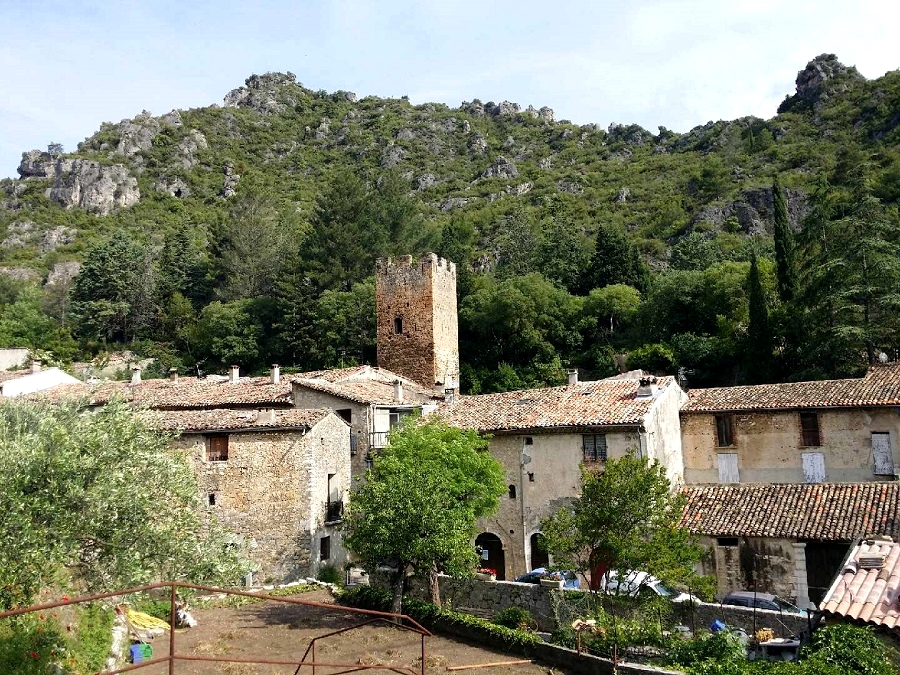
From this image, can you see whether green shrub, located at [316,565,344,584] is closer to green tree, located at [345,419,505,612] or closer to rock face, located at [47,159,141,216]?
green tree, located at [345,419,505,612]

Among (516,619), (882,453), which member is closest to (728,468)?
(882,453)

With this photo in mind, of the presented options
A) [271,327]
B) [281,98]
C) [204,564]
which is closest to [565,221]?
[271,327]

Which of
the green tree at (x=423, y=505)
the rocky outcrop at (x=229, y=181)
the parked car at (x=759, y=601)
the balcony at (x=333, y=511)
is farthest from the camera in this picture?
the rocky outcrop at (x=229, y=181)

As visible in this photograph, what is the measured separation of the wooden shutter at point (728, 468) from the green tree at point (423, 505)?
377 inches

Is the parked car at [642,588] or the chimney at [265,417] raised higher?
the chimney at [265,417]

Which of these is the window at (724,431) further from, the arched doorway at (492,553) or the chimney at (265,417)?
the chimney at (265,417)

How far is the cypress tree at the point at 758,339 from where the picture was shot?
39.9 m

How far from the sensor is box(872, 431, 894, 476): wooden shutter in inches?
1005

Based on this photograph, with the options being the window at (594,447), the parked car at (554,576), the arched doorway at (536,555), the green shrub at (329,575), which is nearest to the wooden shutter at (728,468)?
the window at (594,447)

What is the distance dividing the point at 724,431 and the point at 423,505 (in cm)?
1379

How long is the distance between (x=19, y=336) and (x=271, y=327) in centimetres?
2761

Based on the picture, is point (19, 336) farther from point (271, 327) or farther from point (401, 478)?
point (401, 478)

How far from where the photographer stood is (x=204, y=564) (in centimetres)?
1545

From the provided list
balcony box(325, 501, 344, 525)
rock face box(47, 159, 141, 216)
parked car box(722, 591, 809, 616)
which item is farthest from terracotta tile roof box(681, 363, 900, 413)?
rock face box(47, 159, 141, 216)
